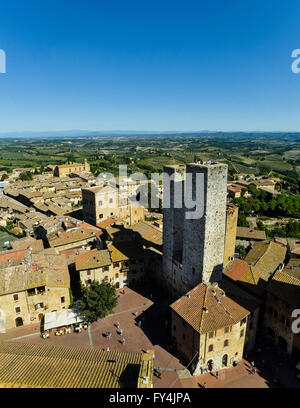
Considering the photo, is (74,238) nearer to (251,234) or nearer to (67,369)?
(67,369)

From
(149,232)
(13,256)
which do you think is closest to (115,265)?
(149,232)

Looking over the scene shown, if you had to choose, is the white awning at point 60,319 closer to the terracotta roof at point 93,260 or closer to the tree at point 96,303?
the tree at point 96,303

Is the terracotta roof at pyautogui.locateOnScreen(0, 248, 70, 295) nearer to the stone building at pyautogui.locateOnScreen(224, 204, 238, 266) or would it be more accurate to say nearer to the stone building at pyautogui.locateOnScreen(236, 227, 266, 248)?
the stone building at pyautogui.locateOnScreen(224, 204, 238, 266)

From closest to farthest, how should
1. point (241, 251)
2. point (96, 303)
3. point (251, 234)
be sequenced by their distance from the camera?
point (96, 303) < point (241, 251) < point (251, 234)

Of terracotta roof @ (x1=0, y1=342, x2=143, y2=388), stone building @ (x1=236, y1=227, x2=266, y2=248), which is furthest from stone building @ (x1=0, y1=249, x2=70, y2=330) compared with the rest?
stone building @ (x1=236, y1=227, x2=266, y2=248)

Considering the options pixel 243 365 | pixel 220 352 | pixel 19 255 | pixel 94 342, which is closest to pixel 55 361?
pixel 94 342
